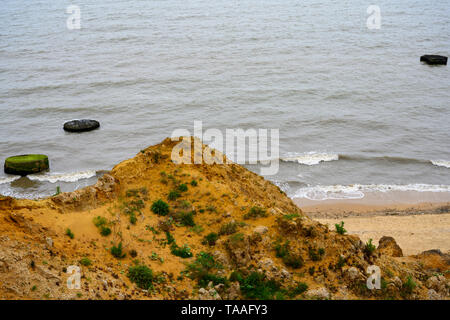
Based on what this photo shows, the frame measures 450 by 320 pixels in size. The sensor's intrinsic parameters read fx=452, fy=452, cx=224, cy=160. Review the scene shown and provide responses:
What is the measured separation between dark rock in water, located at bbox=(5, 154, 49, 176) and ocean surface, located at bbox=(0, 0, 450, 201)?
61 centimetres

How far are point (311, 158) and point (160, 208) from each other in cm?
2157

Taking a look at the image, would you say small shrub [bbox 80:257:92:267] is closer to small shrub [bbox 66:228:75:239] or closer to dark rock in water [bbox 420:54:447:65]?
small shrub [bbox 66:228:75:239]

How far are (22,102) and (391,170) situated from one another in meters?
34.6

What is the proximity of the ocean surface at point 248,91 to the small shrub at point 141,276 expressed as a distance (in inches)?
722

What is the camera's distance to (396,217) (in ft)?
81.4

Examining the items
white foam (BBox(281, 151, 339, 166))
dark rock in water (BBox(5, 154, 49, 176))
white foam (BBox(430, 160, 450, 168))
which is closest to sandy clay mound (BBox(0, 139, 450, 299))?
white foam (BBox(281, 151, 339, 166))

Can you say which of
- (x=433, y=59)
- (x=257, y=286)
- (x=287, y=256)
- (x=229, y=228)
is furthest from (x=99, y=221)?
(x=433, y=59)

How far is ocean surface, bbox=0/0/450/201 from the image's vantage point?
105ft

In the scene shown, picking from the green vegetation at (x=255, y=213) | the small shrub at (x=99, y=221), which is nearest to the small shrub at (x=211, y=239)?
the green vegetation at (x=255, y=213)

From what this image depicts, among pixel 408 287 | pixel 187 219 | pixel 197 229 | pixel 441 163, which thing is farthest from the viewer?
pixel 441 163

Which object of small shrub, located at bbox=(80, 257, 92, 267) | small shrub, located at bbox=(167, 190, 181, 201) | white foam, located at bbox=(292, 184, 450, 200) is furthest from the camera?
white foam, located at bbox=(292, 184, 450, 200)

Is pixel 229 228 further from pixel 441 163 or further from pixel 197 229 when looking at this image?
pixel 441 163

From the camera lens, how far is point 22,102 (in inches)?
1746
